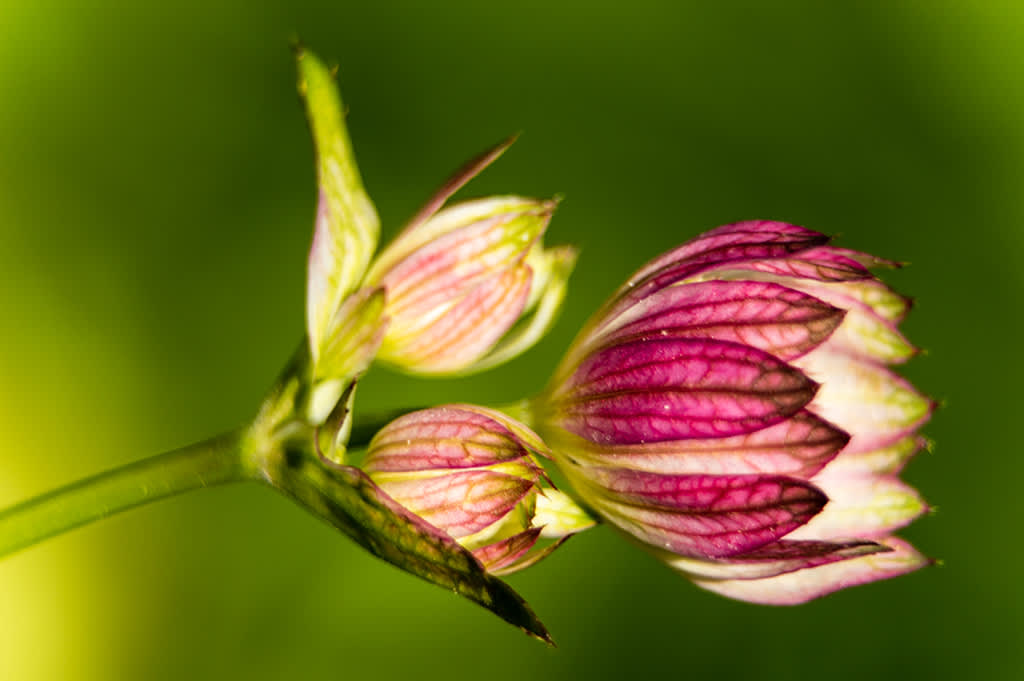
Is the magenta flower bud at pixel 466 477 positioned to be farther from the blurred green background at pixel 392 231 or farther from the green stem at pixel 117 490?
the blurred green background at pixel 392 231

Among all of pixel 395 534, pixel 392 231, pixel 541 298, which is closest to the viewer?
pixel 395 534

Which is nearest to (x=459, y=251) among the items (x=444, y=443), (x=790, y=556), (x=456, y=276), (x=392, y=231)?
(x=456, y=276)

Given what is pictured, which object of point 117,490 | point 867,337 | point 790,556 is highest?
point 867,337

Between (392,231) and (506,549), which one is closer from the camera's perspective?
(506,549)

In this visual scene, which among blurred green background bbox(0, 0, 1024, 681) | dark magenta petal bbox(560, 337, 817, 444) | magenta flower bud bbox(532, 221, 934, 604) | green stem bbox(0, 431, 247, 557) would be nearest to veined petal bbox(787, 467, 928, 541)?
magenta flower bud bbox(532, 221, 934, 604)

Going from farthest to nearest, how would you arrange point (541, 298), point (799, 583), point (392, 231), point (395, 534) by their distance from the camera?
point (392, 231)
point (541, 298)
point (799, 583)
point (395, 534)

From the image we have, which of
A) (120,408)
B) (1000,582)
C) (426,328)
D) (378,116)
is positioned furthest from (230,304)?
(1000,582)

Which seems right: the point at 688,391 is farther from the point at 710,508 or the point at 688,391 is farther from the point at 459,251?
the point at 459,251
